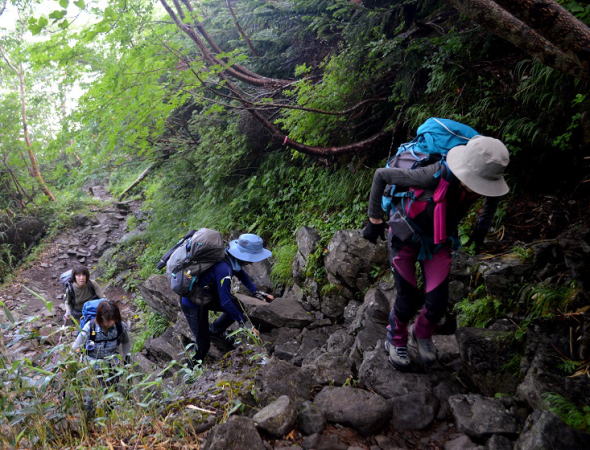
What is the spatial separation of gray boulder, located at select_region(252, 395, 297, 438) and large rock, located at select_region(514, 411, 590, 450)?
4.84 ft

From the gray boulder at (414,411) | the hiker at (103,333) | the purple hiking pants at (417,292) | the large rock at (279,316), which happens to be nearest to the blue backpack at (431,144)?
the purple hiking pants at (417,292)

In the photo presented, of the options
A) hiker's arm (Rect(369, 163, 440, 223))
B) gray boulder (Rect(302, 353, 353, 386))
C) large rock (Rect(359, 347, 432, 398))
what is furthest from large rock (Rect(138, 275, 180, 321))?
hiker's arm (Rect(369, 163, 440, 223))

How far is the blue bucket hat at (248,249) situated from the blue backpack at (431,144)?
250cm

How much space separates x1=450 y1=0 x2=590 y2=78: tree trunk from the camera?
2709 millimetres

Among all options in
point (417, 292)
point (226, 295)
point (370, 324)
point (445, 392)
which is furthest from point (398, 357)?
point (226, 295)

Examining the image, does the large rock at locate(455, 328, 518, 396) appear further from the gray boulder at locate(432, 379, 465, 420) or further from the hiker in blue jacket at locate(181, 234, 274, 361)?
the hiker in blue jacket at locate(181, 234, 274, 361)

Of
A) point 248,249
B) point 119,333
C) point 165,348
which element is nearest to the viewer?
point 119,333

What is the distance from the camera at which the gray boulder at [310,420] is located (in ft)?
9.27

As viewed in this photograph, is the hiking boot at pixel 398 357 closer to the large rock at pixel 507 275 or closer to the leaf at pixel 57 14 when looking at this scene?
the large rock at pixel 507 275

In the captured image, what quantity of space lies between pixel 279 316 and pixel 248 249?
1.16 metres

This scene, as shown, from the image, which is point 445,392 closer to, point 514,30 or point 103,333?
point 514,30

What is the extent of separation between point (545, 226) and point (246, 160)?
7701mm

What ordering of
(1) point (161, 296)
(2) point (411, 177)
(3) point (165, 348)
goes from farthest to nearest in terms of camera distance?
1. (1) point (161, 296)
2. (3) point (165, 348)
3. (2) point (411, 177)

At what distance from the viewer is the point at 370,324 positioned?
14.7 feet
